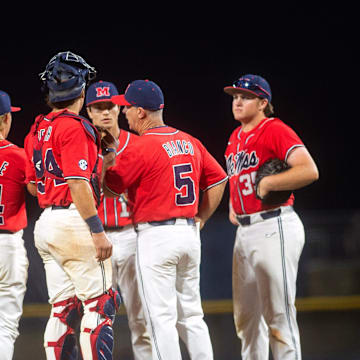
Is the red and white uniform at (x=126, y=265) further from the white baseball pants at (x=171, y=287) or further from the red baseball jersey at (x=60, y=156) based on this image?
the red baseball jersey at (x=60, y=156)

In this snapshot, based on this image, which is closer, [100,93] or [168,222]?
[168,222]

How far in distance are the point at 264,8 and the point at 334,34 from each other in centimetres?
193

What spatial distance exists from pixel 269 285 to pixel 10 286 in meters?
1.67

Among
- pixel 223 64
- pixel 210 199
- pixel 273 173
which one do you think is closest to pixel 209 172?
pixel 210 199

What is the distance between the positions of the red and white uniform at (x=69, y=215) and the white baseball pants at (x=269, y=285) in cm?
103

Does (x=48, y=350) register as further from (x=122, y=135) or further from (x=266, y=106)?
(x=266, y=106)

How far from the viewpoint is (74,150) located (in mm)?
3104

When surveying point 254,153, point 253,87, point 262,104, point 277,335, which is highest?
point 253,87

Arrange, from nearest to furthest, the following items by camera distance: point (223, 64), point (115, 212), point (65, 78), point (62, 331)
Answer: point (65, 78) → point (62, 331) → point (115, 212) → point (223, 64)

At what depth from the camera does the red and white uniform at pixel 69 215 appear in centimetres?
312

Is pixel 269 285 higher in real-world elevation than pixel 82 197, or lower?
lower

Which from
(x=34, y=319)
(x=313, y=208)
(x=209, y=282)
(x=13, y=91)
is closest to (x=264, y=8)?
(x=313, y=208)

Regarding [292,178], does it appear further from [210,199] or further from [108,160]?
[108,160]

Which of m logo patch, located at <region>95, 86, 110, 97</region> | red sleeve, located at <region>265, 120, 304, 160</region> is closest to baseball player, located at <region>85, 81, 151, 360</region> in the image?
m logo patch, located at <region>95, 86, 110, 97</region>
